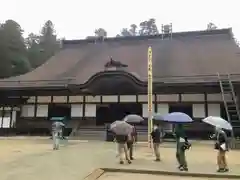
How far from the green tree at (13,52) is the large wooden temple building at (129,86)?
11880 mm

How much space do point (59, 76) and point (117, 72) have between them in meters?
5.05

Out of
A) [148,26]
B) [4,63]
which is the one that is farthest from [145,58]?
[148,26]

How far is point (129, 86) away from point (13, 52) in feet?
74.6

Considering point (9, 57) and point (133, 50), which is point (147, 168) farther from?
point (9, 57)


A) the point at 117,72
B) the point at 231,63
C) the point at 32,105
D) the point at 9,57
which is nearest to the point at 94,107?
the point at 117,72

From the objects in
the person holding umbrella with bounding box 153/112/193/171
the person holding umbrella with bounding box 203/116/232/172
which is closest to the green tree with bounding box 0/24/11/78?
the person holding umbrella with bounding box 153/112/193/171

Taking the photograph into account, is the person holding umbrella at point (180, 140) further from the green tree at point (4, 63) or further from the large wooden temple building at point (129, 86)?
the green tree at point (4, 63)

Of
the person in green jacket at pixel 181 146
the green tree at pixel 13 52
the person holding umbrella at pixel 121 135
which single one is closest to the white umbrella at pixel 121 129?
the person holding umbrella at pixel 121 135

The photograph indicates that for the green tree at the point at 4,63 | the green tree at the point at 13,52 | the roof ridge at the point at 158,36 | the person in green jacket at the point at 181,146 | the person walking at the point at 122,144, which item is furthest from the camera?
the green tree at the point at 13,52

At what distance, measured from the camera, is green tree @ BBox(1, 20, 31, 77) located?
3475 centimetres

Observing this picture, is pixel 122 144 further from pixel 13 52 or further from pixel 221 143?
pixel 13 52

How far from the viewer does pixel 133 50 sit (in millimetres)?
24672

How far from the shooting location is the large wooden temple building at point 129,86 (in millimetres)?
18422

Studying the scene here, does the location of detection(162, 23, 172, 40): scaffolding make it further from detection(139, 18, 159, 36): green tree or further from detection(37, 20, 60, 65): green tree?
detection(139, 18, 159, 36): green tree
